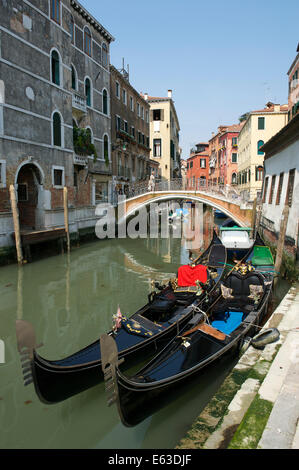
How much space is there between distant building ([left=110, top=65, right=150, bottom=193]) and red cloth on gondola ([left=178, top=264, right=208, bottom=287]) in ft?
46.0

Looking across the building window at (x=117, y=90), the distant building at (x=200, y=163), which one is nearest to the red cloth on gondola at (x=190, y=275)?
the building window at (x=117, y=90)

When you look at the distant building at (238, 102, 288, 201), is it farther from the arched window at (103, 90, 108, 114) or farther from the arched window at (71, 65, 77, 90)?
the arched window at (71, 65, 77, 90)

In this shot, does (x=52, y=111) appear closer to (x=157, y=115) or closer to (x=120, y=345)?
(x=120, y=345)

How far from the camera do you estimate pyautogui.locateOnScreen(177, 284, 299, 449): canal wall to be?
2885 mm

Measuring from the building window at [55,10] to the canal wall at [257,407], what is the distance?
1470cm

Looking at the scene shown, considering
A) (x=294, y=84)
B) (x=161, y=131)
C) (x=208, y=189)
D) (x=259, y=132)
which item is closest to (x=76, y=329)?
(x=208, y=189)

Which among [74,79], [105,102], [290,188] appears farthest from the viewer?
[105,102]

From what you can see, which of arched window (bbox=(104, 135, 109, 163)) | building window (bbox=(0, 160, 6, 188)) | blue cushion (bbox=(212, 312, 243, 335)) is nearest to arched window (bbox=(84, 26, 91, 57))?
arched window (bbox=(104, 135, 109, 163))

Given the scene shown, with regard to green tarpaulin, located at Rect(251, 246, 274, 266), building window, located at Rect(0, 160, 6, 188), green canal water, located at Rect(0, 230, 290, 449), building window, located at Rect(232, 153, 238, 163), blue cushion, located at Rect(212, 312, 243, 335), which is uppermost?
building window, located at Rect(232, 153, 238, 163)

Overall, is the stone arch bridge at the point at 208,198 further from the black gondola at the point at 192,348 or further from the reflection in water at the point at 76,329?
the black gondola at the point at 192,348

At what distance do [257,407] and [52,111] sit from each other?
535 inches

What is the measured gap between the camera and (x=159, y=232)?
882 inches

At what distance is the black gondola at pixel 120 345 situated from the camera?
378cm

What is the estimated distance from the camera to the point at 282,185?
12.1 metres
